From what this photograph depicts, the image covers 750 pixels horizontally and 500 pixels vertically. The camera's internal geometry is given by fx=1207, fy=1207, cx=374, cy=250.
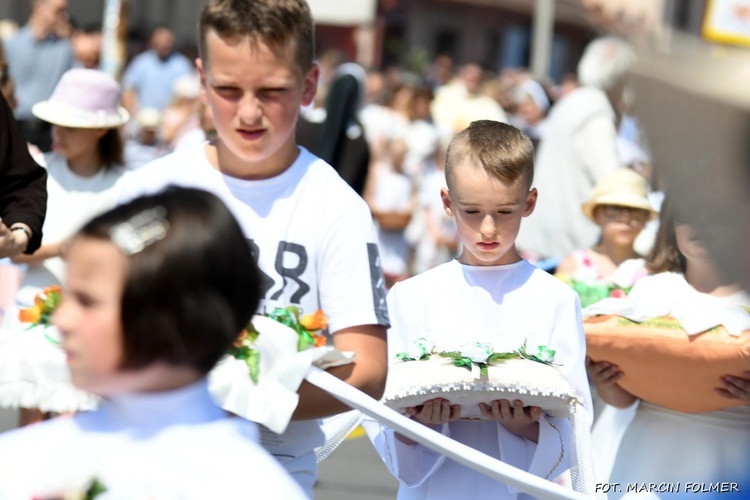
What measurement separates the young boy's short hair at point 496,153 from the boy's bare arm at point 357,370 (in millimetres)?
812

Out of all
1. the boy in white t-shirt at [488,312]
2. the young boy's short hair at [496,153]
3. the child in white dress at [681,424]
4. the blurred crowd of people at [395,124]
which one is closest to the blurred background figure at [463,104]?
the blurred crowd of people at [395,124]

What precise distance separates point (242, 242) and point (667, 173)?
1.23 m

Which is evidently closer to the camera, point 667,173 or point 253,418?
point 667,173

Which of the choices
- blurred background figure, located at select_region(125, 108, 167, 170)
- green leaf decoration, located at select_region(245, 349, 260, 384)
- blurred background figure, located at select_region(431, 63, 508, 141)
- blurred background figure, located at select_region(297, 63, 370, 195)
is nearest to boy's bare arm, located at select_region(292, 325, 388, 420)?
green leaf decoration, located at select_region(245, 349, 260, 384)

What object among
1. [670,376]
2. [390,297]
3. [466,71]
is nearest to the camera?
[390,297]

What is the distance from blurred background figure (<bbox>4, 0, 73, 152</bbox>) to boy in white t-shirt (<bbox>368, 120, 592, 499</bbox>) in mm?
8863

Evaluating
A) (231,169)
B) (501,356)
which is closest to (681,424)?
(501,356)

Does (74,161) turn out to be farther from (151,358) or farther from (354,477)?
(151,358)

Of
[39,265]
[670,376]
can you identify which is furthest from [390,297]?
[39,265]

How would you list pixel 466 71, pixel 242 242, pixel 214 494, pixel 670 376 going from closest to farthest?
1. pixel 214 494
2. pixel 242 242
3. pixel 670 376
4. pixel 466 71

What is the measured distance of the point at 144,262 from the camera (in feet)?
6.25

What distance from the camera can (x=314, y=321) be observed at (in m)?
3.03

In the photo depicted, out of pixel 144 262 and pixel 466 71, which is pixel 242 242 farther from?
pixel 466 71

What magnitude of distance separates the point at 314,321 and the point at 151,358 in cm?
111
